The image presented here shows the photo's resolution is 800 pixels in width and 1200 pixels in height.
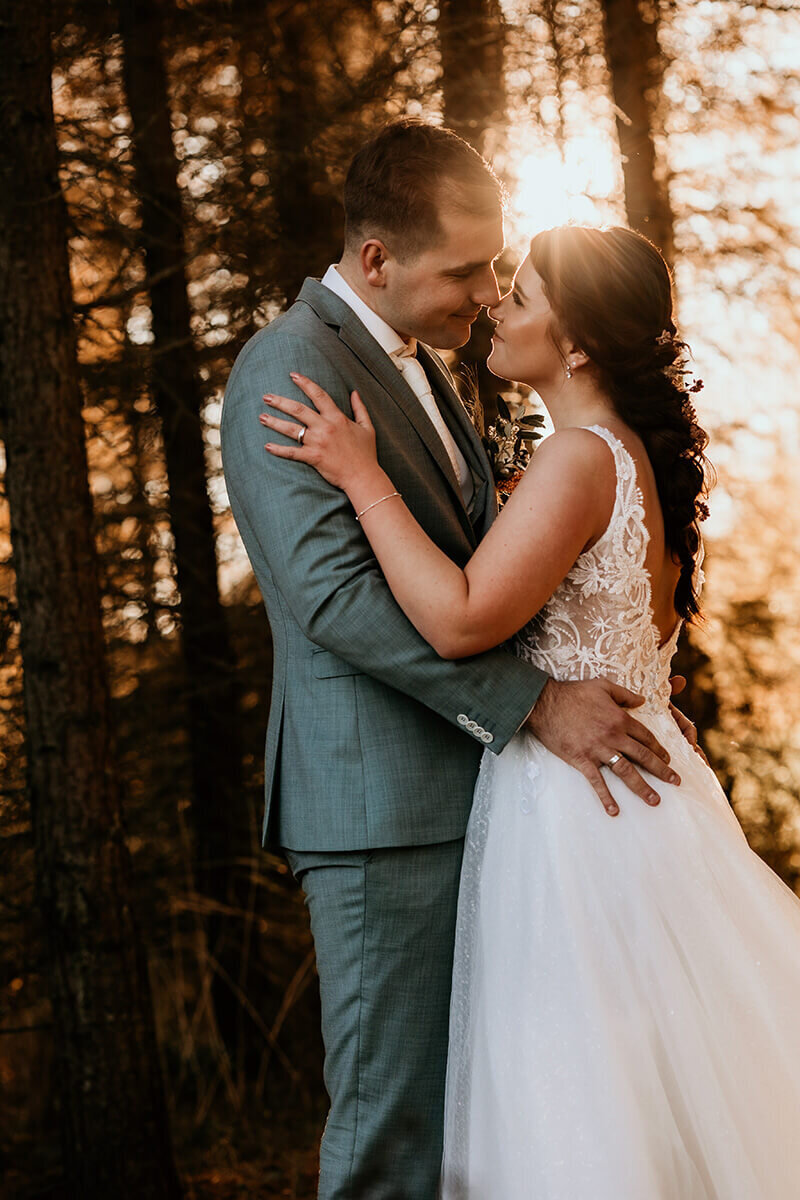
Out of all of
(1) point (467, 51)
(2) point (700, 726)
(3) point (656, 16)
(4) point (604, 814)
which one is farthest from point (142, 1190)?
(3) point (656, 16)

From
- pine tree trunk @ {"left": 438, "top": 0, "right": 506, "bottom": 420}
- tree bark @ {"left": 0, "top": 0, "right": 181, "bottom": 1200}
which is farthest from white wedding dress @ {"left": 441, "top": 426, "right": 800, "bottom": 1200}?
pine tree trunk @ {"left": 438, "top": 0, "right": 506, "bottom": 420}

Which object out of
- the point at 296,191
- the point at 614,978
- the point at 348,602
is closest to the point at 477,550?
the point at 348,602

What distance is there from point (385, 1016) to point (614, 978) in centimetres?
42

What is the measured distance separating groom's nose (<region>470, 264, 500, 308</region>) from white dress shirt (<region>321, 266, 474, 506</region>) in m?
0.16

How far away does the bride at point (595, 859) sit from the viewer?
1.82 metres

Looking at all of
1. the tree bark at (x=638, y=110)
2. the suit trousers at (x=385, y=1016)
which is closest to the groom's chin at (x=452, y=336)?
the suit trousers at (x=385, y=1016)

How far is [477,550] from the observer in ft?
→ 6.52

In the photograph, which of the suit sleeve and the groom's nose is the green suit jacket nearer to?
the suit sleeve

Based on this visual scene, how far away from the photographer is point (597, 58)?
4.19 meters

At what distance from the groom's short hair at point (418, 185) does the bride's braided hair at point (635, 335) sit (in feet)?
0.63

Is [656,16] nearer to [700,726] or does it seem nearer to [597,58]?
[597,58]

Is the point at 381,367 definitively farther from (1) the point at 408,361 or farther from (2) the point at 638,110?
(2) the point at 638,110

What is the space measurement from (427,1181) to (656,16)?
3.79 metres

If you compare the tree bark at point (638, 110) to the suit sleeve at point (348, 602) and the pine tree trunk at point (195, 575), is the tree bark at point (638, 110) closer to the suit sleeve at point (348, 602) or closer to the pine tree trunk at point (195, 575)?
the pine tree trunk at point (195, 575)
